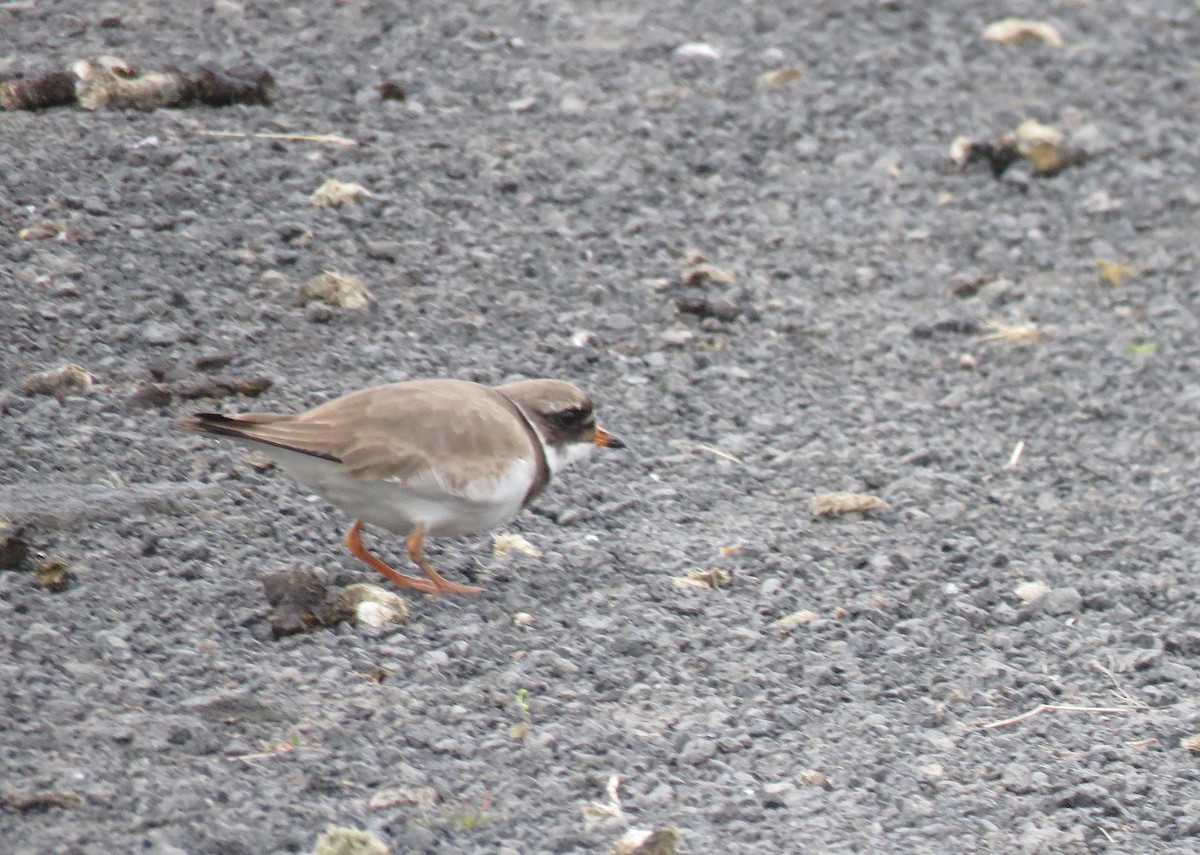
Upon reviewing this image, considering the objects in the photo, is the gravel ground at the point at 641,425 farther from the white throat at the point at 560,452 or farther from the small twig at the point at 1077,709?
the white throat at the point at 560,452

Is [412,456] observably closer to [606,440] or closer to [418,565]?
[418,565]

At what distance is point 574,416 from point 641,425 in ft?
3.57

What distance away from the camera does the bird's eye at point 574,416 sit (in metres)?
5.19

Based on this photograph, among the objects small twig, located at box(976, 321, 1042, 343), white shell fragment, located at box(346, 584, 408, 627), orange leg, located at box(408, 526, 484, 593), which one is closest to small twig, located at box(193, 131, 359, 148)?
orange leg, located at box(408, 526, 484, 593)

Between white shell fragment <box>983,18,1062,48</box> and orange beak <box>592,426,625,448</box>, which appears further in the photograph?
white shell fragment <box>983,18,1062,48</box>

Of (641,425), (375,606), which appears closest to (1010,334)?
(641,425)

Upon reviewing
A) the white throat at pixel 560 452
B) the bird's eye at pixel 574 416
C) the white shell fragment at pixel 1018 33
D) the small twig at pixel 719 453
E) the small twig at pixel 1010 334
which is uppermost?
the bird's eye at pixel 574 416

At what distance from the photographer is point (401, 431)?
4.77 meters

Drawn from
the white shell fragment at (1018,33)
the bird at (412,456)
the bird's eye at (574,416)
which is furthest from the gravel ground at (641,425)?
the bird's eye at (574,416)

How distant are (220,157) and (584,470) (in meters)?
2.30

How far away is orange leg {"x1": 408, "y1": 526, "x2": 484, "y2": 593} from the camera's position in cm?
486

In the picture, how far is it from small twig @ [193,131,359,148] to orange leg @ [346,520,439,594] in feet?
8.99

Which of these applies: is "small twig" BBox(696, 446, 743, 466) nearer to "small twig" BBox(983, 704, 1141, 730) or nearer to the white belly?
the white belly

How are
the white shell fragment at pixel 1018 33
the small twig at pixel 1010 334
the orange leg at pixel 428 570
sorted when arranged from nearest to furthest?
the orange leg at pixel 428 570
the small twig at pixel 1010 334
the white shell fragment at pixel 1018 33
